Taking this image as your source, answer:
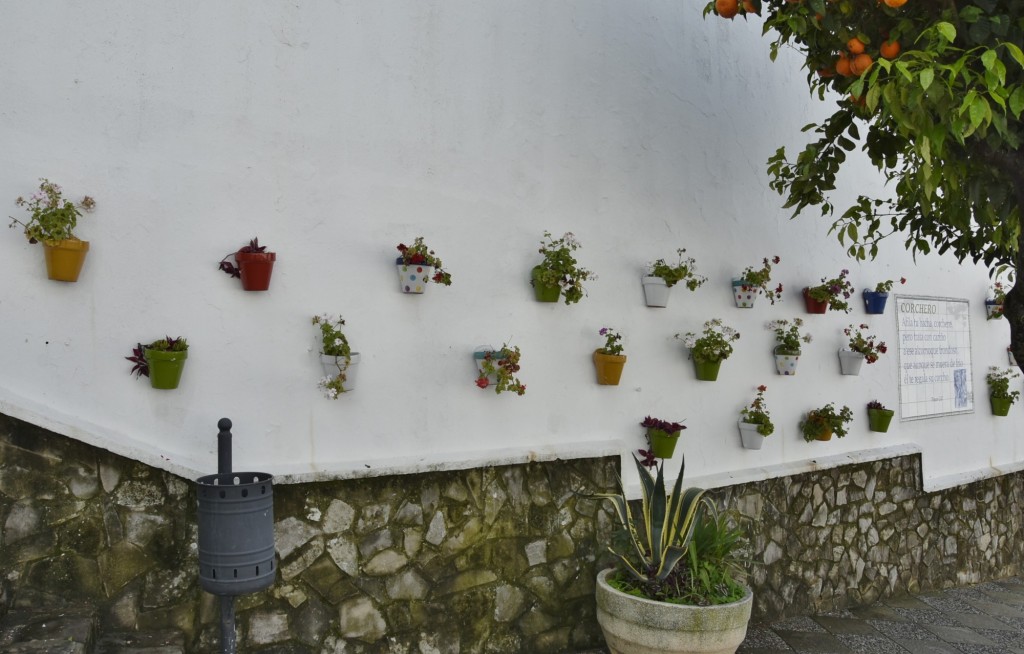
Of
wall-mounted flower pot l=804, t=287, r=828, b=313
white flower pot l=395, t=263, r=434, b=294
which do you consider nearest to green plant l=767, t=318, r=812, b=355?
wall-mounted flower pot l=804, t=287, r=828, b=313

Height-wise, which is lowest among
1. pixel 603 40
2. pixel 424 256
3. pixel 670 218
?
pixel 424 256

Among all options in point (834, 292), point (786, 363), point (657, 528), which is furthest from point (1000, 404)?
point (657, 528)

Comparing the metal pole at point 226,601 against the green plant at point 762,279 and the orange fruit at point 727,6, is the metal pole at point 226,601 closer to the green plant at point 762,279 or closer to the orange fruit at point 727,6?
the orange fruit at point 727,6

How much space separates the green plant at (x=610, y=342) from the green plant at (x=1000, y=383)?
4.34 meters

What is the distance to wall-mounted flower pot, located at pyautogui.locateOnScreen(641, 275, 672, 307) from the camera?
15.0 feet

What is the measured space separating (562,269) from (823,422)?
2.35 meters

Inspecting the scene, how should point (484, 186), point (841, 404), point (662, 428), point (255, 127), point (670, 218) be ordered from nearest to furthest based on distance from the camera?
point (255, 127) < point (484, 186) < point (662, 428) < point (670, 218) < point (841, 404)

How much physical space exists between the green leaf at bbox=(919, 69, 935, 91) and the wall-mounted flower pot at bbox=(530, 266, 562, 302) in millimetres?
2008

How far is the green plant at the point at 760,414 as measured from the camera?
16.0 feet

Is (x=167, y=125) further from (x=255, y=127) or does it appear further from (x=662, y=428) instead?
(x=662, y=428)

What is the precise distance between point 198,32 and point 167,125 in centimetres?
46

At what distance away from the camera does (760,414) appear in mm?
4949

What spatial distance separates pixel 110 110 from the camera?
3.26 metres

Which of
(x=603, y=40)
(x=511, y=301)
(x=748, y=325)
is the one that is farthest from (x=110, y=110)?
(x=748, y=325)
